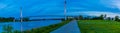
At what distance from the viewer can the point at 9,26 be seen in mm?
28875

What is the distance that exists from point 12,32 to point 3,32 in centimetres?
80

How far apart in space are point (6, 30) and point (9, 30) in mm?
367

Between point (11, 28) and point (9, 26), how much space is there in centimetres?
69

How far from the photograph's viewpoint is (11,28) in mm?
29531

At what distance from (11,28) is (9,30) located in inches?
11.4

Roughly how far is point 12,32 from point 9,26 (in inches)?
23.6

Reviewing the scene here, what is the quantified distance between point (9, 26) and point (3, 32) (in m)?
0.75

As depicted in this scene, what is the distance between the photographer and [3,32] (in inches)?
1136

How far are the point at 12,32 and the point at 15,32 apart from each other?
28 cm

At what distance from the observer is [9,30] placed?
96.3ft

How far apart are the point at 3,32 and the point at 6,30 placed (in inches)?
28.9

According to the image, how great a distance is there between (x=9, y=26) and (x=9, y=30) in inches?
24.4

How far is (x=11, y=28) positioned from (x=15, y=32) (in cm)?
94

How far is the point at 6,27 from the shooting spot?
29.9 metres
